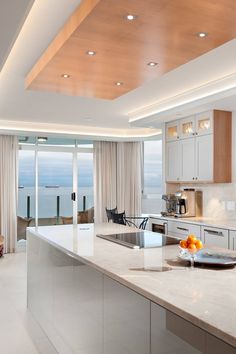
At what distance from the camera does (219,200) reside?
5.45m

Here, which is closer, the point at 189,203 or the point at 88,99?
the point at 88,99

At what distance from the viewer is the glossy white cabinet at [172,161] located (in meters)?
5.85

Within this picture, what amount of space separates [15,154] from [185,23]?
601 cm

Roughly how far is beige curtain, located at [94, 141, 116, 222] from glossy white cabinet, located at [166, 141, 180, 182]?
2.97m

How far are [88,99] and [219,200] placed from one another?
252 cm

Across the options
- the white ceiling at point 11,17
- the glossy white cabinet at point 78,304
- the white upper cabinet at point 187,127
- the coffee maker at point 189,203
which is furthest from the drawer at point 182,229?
the white ceiling at point 11,17

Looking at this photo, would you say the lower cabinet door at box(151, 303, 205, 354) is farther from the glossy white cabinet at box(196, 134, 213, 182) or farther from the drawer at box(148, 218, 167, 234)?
the drawer at box(148, 218, 167, 234)

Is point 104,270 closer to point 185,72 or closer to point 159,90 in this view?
point 185,72

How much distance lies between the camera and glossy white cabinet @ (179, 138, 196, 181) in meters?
5.48

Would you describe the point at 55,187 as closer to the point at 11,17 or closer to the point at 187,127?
the point at 187,127

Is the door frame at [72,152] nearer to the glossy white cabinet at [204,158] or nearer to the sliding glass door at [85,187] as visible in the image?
the sliding glass door at [85,187]

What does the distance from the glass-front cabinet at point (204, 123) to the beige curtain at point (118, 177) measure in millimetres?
3820

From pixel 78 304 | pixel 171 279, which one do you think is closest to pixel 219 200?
pixel 78 304

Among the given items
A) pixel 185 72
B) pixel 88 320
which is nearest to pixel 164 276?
pixel 88 320
